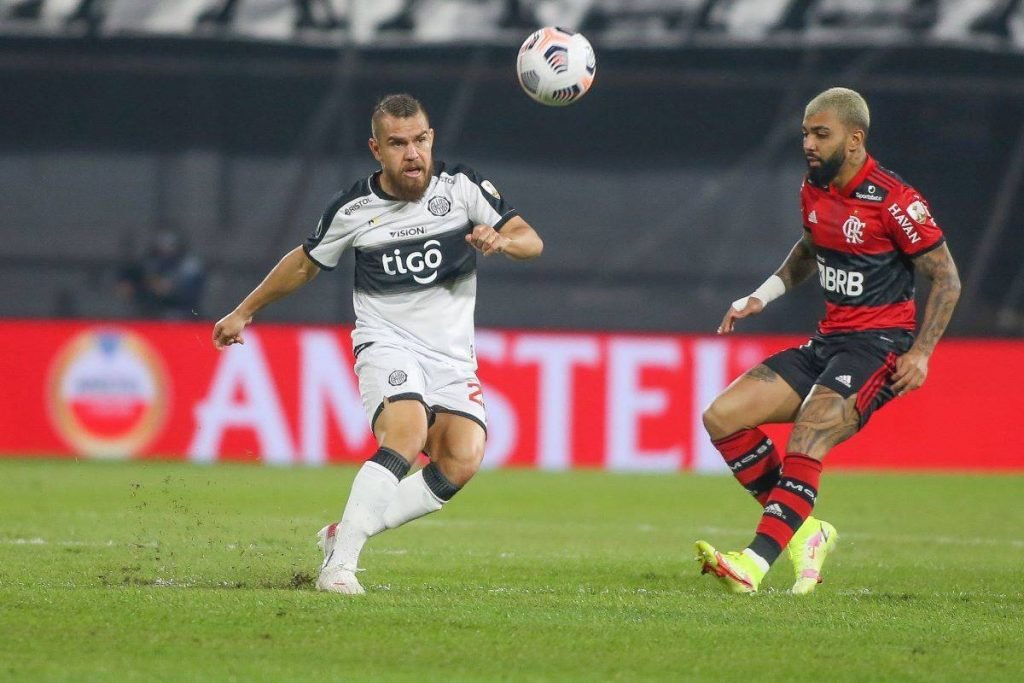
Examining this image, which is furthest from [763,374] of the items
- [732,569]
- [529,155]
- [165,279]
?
[165,279]

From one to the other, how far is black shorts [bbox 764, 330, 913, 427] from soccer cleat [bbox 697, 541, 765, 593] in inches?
38.7

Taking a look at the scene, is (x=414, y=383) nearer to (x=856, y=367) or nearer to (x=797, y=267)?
(x=856, y=367)

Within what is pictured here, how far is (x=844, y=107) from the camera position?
7.40 m

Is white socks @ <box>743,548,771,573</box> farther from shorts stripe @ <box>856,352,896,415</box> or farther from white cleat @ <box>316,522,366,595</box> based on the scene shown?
white cleat @ <box>316,522,366,595</box>

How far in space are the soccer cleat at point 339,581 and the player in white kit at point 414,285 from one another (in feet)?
1.31

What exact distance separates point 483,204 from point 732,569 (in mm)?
1956

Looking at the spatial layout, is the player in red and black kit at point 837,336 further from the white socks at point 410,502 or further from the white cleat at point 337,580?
the white cleat at point 337,580

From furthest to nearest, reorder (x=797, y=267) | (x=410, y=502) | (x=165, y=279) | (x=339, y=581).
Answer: (x=165, y=279)
(x=797, y=267)
(x=410, y=502)
(x=339, y=581)

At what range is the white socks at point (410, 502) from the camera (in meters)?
6.96

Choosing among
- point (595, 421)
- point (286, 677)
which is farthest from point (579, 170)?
point (286, 677)

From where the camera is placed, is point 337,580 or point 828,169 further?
point 828,169

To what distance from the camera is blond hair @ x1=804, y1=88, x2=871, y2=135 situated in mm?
7402

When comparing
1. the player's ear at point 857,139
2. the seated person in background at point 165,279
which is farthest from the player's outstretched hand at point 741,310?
the seated person in background at point 165,279

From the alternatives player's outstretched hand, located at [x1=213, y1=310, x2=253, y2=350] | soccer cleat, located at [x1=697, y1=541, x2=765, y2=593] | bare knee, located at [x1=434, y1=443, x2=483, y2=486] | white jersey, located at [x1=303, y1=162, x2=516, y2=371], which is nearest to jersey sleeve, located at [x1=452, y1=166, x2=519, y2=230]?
white jersey, located at [x1=303, y1=162, x2=516, y2=371]
